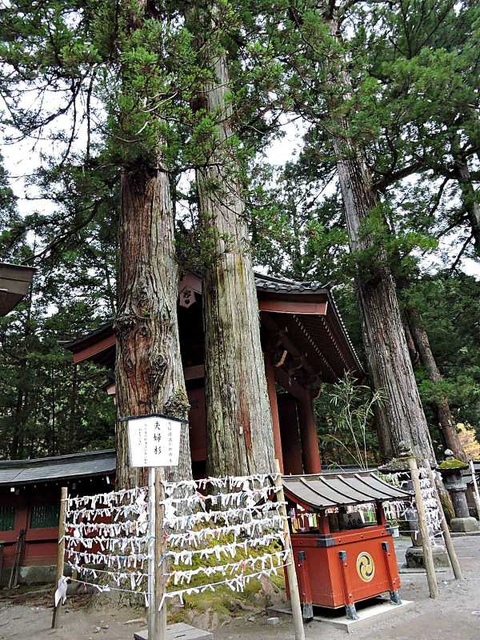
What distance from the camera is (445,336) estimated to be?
14430 mm

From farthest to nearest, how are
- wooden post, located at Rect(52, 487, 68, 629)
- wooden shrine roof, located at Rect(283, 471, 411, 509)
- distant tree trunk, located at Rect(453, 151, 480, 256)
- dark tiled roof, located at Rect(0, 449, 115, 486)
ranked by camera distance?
distant tree trunk, located at Rect(453, 151, 480, 256) < dark tiled roof, located at Rect(0, 449, 115, 486) < wooden post, located at Rect(52, 487, 68, 629) < wooden shrine roof, located at Rect(283, 471, 411, 509)

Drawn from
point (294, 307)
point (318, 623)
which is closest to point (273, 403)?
point (294, 307)

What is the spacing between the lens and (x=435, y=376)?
1304cm

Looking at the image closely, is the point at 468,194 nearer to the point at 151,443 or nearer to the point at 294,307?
the point at 294,307

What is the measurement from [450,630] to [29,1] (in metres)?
7.58

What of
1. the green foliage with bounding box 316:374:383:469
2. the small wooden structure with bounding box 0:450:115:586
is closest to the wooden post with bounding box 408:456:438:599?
the small wooden structure with bounding box 0:450:115:586

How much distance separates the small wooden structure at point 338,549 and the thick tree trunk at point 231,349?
1035mm

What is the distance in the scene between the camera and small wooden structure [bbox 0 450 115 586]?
809cm

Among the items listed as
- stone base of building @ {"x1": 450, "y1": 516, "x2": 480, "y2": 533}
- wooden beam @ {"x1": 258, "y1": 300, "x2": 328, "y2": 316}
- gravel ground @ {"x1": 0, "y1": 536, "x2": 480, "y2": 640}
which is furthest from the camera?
stone base of building @ {"x1": 450, "y1": 516, "x2": 480, "y2": 533}

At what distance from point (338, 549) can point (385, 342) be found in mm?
6099

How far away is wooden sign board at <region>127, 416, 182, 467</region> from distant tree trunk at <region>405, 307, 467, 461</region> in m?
9.90

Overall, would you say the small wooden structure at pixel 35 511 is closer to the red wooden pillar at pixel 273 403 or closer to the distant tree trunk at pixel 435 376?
the red wooden pillar at pixel 273 403

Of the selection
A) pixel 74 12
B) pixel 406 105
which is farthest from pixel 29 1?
pixel 406 105

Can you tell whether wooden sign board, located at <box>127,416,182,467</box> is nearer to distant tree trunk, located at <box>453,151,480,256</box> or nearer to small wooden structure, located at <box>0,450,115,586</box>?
small wooden structure, located at <box>0,450,115,586</box>
